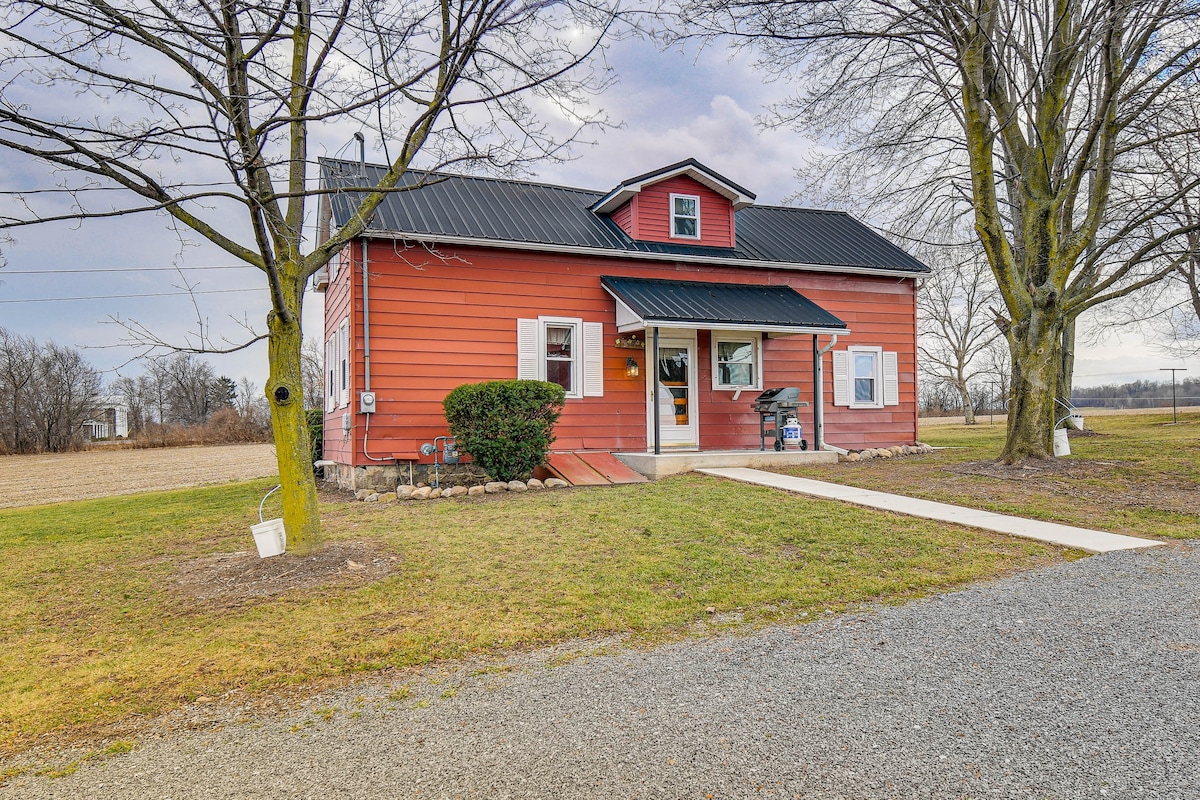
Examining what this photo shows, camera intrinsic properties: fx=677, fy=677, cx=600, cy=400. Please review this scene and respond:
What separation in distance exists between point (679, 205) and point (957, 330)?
24.7 metres

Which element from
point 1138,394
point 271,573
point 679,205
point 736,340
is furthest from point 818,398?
point 1138,394

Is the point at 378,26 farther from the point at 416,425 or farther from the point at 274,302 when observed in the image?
the point at 416,425

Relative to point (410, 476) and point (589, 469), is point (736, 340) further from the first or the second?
point (410, 476)

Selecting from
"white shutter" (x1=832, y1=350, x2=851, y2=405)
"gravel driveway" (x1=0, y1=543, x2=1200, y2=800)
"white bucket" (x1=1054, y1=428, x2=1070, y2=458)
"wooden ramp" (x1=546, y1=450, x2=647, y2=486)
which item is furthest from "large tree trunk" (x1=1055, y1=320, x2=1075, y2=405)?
"gravel driveway" (x1=0, y1=543, x2=1200, y2=800)

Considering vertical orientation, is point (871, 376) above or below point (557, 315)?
below

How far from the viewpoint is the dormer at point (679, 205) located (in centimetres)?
1255

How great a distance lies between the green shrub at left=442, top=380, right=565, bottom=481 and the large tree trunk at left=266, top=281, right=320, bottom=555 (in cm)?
403

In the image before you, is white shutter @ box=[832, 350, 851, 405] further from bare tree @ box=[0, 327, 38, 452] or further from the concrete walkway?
bare tree @ box=[0, 327, 38, 452]

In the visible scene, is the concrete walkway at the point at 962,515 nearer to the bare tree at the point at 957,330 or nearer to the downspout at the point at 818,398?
the downspout at the point at 818,398

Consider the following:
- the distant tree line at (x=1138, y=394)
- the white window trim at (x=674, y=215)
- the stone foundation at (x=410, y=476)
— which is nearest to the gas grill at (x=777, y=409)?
the white window trim at (x=674, y=215)

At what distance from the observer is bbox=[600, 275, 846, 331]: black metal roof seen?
10914mm

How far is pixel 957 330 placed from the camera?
3222cm

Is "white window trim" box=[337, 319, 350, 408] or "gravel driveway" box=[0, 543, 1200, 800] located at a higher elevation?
"white window trim" box=[337, 319, 350, 408]

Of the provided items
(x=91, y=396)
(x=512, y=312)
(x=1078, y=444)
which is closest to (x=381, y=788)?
(x=512, y=312)
